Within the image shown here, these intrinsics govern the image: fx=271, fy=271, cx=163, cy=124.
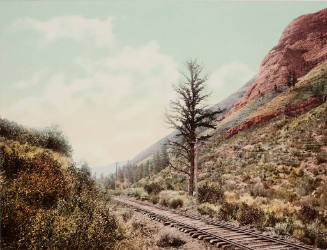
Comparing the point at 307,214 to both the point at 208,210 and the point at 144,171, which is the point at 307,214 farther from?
the point at 144,171

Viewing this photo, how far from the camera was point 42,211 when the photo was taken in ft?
24.5

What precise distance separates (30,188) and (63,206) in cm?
114

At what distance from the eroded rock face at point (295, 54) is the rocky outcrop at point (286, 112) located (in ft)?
72.4

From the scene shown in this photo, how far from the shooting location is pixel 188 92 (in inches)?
858

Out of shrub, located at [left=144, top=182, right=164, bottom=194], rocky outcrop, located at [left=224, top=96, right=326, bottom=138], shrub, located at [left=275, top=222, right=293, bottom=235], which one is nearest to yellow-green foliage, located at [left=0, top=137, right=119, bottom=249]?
shrub, located at [left=275, top=222, right=293, bottom=235]

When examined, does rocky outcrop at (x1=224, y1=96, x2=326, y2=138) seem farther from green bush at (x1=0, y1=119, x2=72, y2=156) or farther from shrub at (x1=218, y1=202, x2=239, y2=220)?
green bush at (x1=0, y1=119, x2=72, y2=156)

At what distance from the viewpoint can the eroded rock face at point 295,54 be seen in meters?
73.8

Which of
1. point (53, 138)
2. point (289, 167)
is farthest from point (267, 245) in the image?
point (289, 167)

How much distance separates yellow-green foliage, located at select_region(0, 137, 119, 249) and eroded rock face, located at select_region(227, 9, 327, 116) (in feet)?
230

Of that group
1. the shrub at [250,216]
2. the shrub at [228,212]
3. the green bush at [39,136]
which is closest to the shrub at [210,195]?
the shrub at [228,212]

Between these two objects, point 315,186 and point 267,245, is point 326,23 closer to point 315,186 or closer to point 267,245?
point 315,186

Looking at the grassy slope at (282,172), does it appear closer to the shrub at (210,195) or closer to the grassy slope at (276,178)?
the grassy slope at (276,178)

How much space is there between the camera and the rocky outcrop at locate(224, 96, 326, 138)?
45622 mm

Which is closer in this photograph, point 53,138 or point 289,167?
point 53,138
